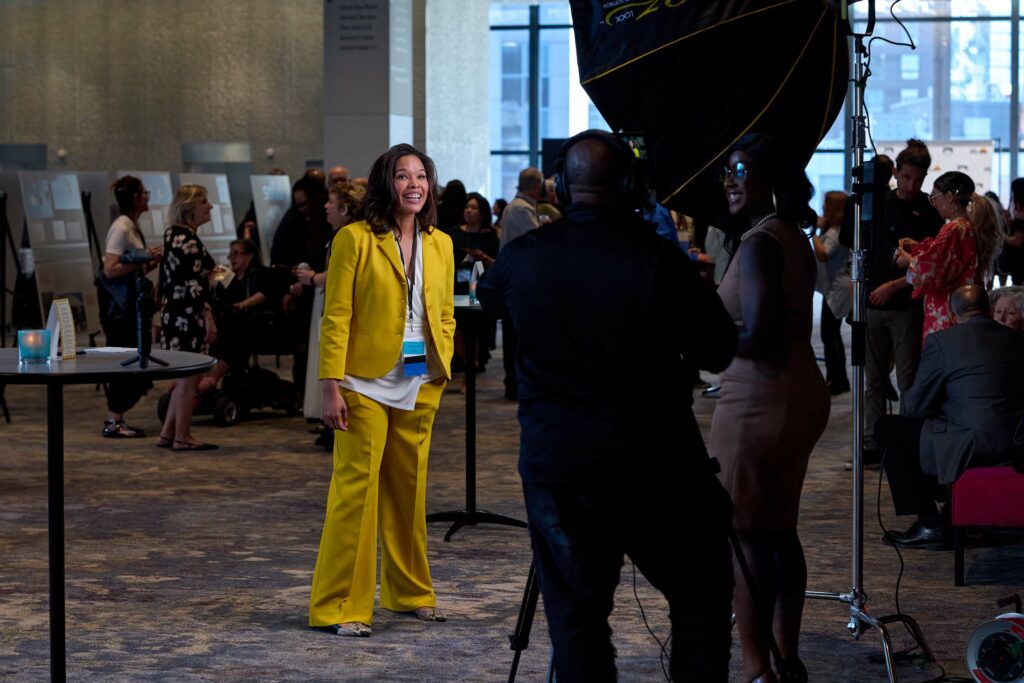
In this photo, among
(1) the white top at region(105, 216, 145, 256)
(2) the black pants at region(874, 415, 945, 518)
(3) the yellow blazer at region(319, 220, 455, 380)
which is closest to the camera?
(3) the yellow blazer at region(319, 220, 455, 380)

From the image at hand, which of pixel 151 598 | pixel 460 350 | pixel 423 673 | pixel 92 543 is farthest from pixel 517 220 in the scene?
pixel 423 673

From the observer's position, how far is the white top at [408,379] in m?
4.62

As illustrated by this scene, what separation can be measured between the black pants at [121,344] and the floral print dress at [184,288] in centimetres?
58

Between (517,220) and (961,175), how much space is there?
11.1ft

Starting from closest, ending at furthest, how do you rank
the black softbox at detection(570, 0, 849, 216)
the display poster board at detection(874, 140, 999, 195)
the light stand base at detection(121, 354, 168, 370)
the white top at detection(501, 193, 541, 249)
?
1. the light stand base at detection(121, 354, 168, 370)
2. the black softbox at detection(570, 0, 849, 216)
3. the white top at detection(501, 193, 541, 249)
4. the display poster board at detection(874, 140, 999, 195)

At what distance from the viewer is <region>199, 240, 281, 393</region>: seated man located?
9281 mm

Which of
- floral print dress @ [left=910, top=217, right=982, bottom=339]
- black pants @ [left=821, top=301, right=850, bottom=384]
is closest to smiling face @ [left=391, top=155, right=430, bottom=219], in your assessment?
floral print dress @ [left=910, top=217, right=982, bottom=339]

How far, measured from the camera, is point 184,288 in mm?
8203

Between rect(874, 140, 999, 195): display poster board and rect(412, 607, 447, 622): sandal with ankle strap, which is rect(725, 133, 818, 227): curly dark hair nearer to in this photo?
rect(412, 607, 447, 622): sandal with ankle strap

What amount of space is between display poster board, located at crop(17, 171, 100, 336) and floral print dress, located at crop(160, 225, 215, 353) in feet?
12.6

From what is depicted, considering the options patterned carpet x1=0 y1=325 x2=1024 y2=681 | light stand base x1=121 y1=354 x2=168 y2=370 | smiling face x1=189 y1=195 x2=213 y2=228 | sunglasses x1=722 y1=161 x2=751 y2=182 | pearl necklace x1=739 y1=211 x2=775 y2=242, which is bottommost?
patterned carpet x1=0 y1=325 x2=1024 y2=681

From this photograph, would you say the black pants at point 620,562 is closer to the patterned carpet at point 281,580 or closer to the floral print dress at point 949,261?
the patterned carpet at point 281,580

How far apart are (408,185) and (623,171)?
182 cm

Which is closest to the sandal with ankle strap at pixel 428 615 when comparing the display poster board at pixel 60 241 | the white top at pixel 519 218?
the white top at pixel 519 218
